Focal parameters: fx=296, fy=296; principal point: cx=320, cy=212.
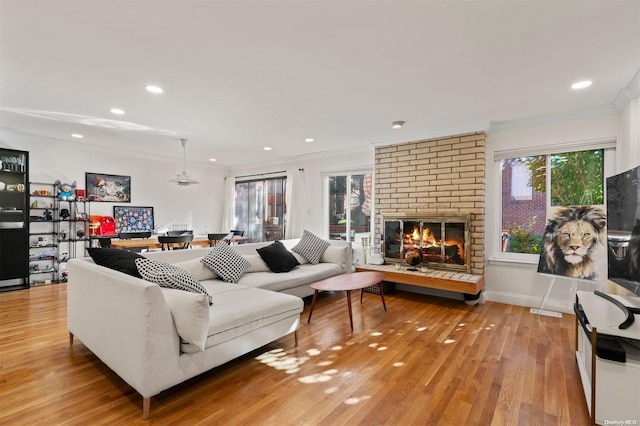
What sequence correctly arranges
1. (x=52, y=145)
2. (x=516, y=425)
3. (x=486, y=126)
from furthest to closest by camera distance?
(x=52, y=145) → (x=486, y=126) → (x=516, y=425)

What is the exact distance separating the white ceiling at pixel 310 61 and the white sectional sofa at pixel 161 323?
1.67 m

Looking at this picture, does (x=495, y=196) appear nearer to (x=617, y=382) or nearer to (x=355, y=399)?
(x=617, y=382)

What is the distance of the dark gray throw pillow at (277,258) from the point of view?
12.8 ft

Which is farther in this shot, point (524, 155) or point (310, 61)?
point (524, 155)

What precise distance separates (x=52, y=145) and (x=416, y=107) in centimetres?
596

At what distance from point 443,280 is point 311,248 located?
1.91m

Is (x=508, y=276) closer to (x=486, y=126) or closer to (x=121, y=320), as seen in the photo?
(x=486, y=126)

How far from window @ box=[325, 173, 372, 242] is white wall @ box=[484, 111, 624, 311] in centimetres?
203

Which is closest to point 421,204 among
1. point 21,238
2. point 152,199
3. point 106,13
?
point 106,13

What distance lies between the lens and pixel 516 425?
1.69m

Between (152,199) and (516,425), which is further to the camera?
(152,199)

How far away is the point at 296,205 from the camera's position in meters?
6.39

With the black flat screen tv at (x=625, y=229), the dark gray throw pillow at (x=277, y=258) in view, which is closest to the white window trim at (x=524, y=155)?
the black flat screen tv at (x=625, y=229)

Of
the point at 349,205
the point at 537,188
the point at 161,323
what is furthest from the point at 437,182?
the point at 161,323
